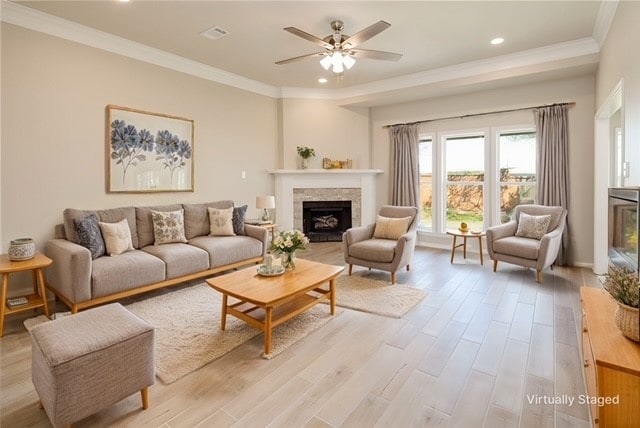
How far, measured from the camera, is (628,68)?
2750 millimetres

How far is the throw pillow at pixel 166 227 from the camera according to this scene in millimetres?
4105

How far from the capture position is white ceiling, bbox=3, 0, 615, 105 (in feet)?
11.0

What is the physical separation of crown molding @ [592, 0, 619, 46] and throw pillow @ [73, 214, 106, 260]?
5487 mm

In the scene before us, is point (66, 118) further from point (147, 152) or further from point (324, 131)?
point (324, 131)

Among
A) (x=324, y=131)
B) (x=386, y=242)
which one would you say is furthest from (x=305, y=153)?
(x=386, y=242)

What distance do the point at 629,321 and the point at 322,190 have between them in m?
5.15

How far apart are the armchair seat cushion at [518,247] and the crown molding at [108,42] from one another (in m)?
4.64

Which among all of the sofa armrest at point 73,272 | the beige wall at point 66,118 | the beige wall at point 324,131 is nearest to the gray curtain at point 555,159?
the beige wall at point 324,131

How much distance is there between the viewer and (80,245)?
331 cm

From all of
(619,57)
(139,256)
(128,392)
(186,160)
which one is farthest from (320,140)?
(128,392)

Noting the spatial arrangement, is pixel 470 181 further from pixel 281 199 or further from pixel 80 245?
pixel 80 245

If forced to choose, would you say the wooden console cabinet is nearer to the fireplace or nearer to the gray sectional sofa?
the gray sectional sofa

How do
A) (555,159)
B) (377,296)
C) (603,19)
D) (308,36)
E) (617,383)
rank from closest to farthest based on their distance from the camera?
(617,383), (308,36), (603,19), (377,296), (555,159)

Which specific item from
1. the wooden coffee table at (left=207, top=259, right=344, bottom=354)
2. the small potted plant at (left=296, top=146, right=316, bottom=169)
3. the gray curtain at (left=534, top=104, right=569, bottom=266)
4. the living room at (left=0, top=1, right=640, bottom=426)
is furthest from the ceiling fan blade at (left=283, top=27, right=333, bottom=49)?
the gray curtain at (left=534, top=104, right=569, bottom=266)
